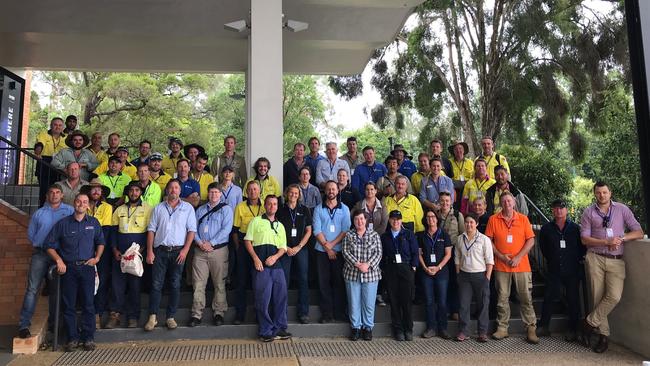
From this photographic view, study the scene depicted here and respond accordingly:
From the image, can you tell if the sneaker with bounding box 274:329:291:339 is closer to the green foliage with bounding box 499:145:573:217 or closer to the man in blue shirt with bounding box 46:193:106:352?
the man in blue shirt with bounding box 46:193:106:352

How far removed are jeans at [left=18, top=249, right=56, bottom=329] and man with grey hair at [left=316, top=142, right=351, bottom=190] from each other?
3.68 m

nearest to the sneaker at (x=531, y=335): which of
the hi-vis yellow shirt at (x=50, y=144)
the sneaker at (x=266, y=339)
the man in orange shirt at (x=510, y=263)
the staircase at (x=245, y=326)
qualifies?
the man in orange shirt at (x=510, y=263)

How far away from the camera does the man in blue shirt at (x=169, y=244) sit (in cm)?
571

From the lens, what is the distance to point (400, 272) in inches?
231

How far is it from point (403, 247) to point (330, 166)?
1.95 m

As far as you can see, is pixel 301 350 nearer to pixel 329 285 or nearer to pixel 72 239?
pixel 329 285

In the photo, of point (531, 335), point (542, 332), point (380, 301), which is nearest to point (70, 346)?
point (380, 301)

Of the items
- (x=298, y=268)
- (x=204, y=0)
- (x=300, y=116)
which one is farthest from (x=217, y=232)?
(x=300, y=116)

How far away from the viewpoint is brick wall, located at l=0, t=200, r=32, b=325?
6.46m

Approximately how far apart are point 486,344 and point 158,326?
3.97 meters

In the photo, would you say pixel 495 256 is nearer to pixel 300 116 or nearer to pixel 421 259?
pixel 421 259

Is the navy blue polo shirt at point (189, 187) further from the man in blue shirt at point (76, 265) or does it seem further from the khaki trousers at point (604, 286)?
the khaki trousers at point (604, 286)

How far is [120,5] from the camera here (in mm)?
8938

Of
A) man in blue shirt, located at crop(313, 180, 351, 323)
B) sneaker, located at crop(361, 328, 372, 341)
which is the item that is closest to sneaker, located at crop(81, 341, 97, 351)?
man in blue shirt, located at crop(313, 180, 351, 323)
